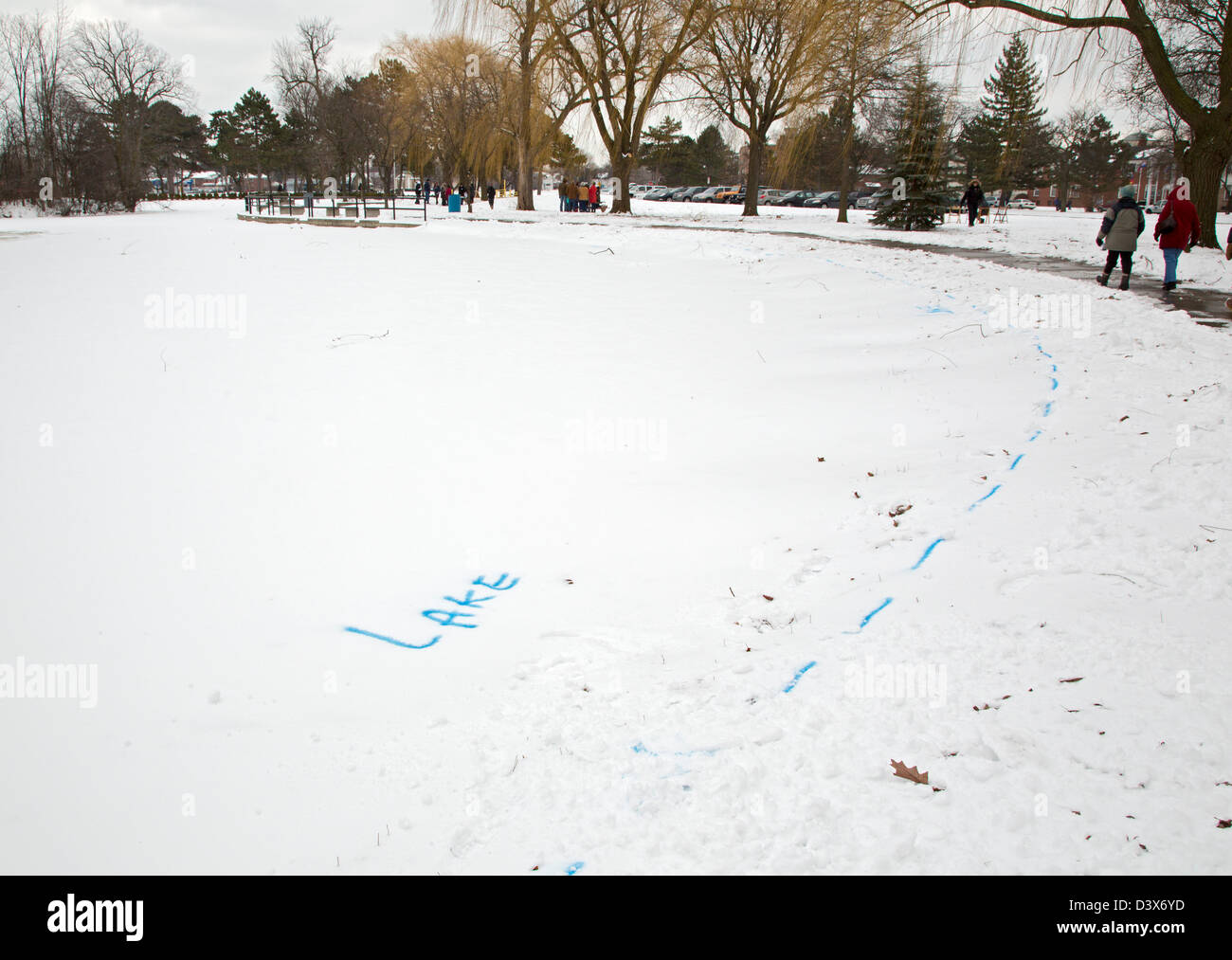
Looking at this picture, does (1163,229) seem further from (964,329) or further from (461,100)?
(461,100)

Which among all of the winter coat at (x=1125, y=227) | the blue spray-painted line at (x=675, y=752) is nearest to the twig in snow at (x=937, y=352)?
the winter coat at (x=1125, y=227)

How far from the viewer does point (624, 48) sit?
3002cm

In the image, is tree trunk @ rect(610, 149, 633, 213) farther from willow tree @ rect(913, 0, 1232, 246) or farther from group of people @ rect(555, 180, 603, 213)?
willow tree @ rect(913, 0, 1232, 246)

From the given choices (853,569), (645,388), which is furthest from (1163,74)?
(853,569)

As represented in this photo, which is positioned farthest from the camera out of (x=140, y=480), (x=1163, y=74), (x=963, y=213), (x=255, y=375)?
(x=963, y=213)

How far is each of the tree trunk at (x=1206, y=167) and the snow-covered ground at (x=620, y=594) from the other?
392 inches

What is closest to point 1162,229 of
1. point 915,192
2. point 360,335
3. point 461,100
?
point 360,335

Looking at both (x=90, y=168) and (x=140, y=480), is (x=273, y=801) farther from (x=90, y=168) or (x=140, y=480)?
(x=90, y=168)

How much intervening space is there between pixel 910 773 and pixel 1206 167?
20.3m

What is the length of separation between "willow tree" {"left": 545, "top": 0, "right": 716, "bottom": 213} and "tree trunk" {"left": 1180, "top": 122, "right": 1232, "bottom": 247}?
1477 cm

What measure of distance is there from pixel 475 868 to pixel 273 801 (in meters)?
1.06

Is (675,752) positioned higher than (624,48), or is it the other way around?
(624,48)

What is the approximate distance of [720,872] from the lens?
8.91ft
